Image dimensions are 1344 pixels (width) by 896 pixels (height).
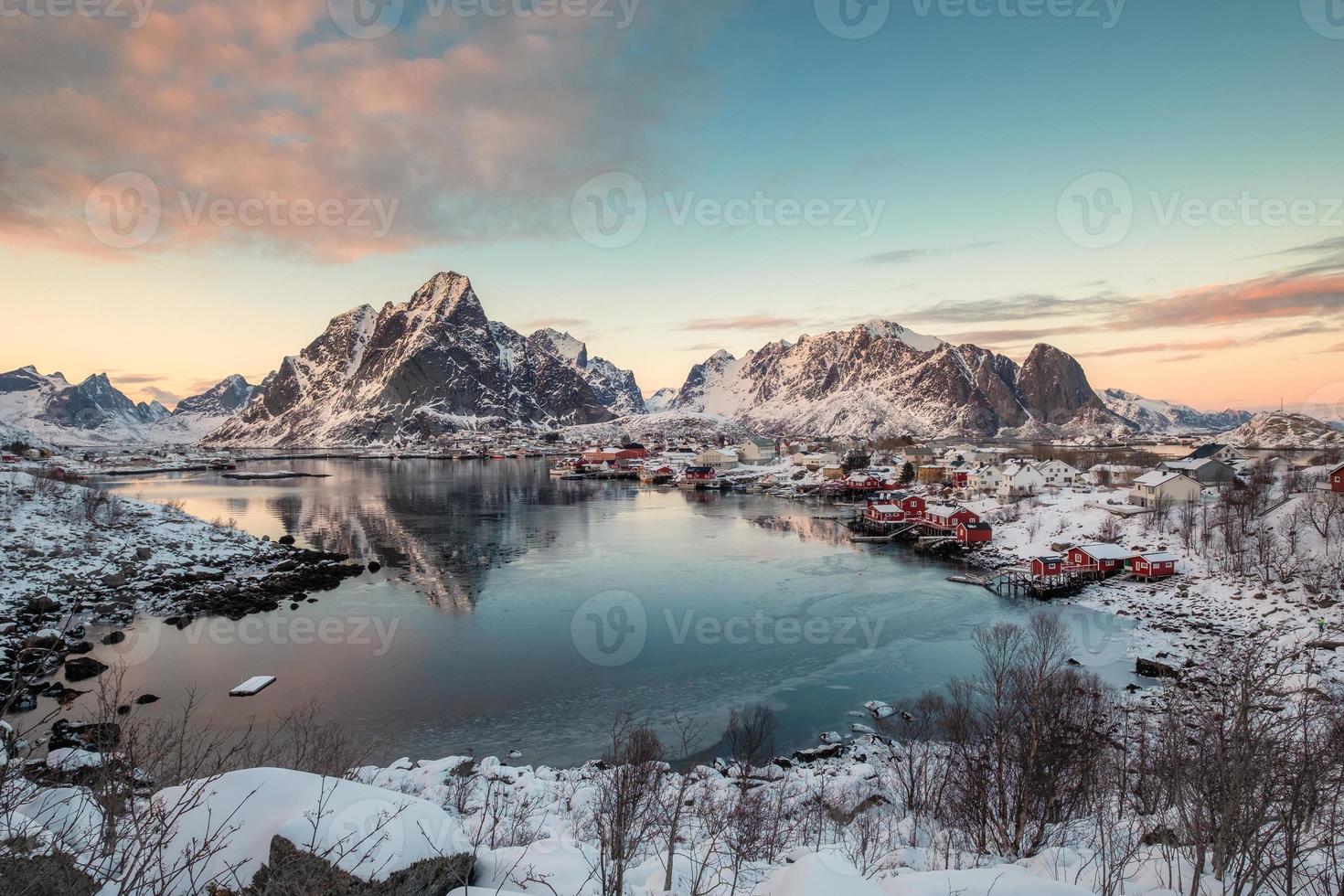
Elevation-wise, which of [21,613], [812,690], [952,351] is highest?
[952,351]

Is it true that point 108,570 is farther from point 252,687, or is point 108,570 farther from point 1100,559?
point 1100,559

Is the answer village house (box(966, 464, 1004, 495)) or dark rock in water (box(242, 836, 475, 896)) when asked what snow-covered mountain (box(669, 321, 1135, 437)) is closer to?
village house (box(966, 464, 1004, 495))

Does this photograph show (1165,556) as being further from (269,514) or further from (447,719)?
(269,514)

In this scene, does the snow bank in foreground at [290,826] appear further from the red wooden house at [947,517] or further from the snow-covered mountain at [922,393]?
the snow-covered mountain at [922,393]

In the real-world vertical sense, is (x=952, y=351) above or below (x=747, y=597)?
above

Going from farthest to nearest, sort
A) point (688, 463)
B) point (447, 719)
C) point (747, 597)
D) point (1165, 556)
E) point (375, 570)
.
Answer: point (688, 463)
point (375, 570)
point (1165, 556)
point (747, 597)
point (447, 719)

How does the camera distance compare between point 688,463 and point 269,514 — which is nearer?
point 269,514

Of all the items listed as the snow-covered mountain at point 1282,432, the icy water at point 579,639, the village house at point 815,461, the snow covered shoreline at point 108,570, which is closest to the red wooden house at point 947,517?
the icy water at point 579,639

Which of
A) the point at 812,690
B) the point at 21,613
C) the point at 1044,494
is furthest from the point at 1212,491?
the point at 21,613
